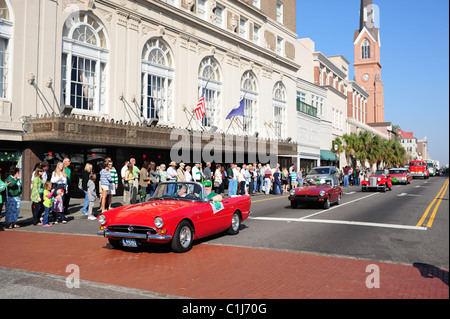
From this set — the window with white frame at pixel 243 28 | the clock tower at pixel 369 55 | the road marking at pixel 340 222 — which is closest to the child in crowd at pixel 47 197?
the road marking at pixel 340 222

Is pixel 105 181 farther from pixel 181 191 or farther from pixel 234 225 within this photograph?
pixel 234 225

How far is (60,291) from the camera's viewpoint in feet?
17.7

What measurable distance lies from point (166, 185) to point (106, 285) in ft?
12.6

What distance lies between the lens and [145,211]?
7867 mm

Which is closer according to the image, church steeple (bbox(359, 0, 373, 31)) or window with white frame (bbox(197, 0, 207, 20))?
window with white frame (bbox(197, 0, 207, 20))

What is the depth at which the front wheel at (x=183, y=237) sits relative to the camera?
7.66 meters

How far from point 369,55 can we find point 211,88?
92.2 m

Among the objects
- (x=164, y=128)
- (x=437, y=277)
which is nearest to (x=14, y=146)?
(x=164, y=128)

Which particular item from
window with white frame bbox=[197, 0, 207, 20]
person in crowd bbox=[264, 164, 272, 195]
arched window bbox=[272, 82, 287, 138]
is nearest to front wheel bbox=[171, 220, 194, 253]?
person in crowd bbox=[264, 164, 272, 195]

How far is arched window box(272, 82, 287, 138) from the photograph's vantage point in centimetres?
3753

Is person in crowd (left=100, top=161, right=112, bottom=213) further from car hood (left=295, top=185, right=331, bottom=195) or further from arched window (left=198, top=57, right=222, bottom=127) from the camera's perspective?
arched window (left=198, top=57, right=222, bottom=127)

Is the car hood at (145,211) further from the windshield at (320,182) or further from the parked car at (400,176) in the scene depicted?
the parked car at (400,176)

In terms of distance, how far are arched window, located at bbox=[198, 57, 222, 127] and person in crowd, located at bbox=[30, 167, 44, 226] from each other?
55.9 feet
